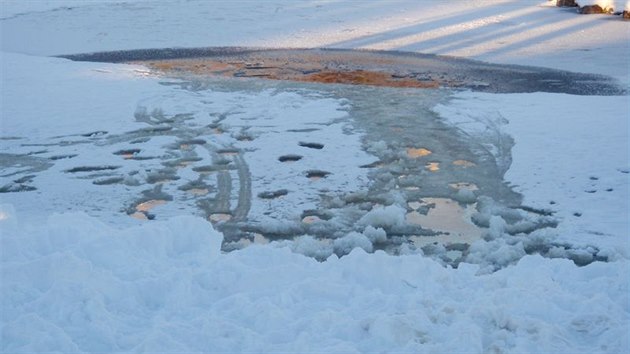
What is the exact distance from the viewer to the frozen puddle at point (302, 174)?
6.74 m

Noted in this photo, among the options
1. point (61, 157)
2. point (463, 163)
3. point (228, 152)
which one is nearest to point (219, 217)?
point (228, 152)

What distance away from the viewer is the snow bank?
436 centimetres

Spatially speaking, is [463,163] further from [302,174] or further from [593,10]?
[593,10]

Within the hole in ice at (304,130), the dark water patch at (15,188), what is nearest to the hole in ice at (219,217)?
the dark water patch at (15,188)

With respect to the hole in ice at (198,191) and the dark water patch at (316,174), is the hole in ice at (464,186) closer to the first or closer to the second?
the dark water patch at (316,174)

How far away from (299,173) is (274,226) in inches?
59.1

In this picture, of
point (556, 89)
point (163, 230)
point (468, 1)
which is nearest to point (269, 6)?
point (468, 1)

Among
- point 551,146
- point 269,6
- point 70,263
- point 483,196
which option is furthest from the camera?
point 269,6

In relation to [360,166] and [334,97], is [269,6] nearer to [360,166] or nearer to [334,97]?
[334,97]

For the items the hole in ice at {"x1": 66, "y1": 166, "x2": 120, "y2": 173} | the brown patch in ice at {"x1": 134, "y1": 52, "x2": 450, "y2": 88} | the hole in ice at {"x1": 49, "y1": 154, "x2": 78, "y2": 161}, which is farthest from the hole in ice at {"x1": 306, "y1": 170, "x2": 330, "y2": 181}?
the brown patch in ice at {"x1": 134, "y1": 52, "x2": 450, "y2": 88}

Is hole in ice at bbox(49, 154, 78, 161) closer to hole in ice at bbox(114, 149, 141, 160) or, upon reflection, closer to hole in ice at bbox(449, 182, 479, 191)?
hole in ice at bbox(114, 149, 141, 160)

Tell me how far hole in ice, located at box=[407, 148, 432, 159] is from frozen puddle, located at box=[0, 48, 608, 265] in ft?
0.10

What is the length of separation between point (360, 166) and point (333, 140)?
0.98 metres

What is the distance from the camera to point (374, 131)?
960 centimetres
